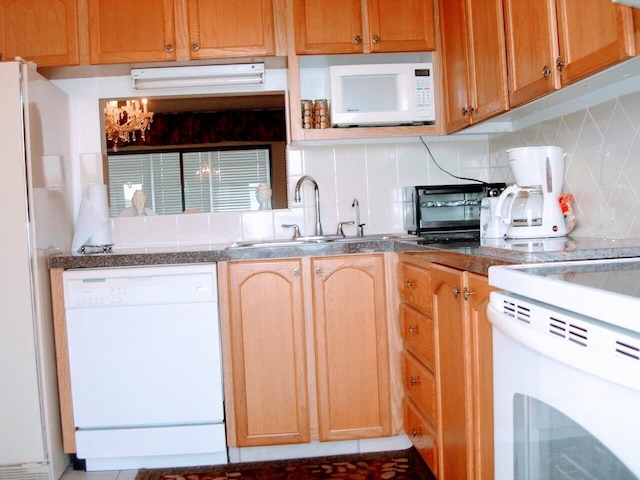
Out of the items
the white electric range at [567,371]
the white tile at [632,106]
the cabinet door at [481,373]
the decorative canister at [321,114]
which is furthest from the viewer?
the decorative canister at [321,114]

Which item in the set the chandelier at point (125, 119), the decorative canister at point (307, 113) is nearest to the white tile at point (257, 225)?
the decorative canister at point (307, 113)

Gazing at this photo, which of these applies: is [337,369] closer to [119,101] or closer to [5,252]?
[5,252]

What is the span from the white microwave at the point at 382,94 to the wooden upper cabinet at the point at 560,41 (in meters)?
0.70

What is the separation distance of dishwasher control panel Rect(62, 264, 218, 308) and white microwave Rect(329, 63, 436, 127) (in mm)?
953

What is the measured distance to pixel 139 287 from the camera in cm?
221

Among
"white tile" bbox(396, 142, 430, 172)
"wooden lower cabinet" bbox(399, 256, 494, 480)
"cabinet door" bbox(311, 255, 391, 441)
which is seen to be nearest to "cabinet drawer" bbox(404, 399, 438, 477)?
"wooden lower cabinet" bbox(399, 256, 494, 480)

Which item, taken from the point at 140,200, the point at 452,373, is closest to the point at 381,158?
the point at 140,200

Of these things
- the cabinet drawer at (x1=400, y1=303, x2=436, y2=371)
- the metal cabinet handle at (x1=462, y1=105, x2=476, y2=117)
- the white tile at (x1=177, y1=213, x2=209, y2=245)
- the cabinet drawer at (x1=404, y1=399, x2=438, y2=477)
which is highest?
the metal cabinet handle at (x1=462, y1=105, x2=476, y2=117)

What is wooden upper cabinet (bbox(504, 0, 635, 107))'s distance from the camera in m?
1.33

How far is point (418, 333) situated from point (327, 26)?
4.75 ft

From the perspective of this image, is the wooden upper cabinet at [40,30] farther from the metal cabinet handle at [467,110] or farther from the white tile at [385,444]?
the white tile at [385,444]

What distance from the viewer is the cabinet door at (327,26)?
254cm

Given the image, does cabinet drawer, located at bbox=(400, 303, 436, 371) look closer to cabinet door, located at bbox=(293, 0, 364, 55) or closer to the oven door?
the oven door

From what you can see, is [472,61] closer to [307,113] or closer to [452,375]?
[307,113]
